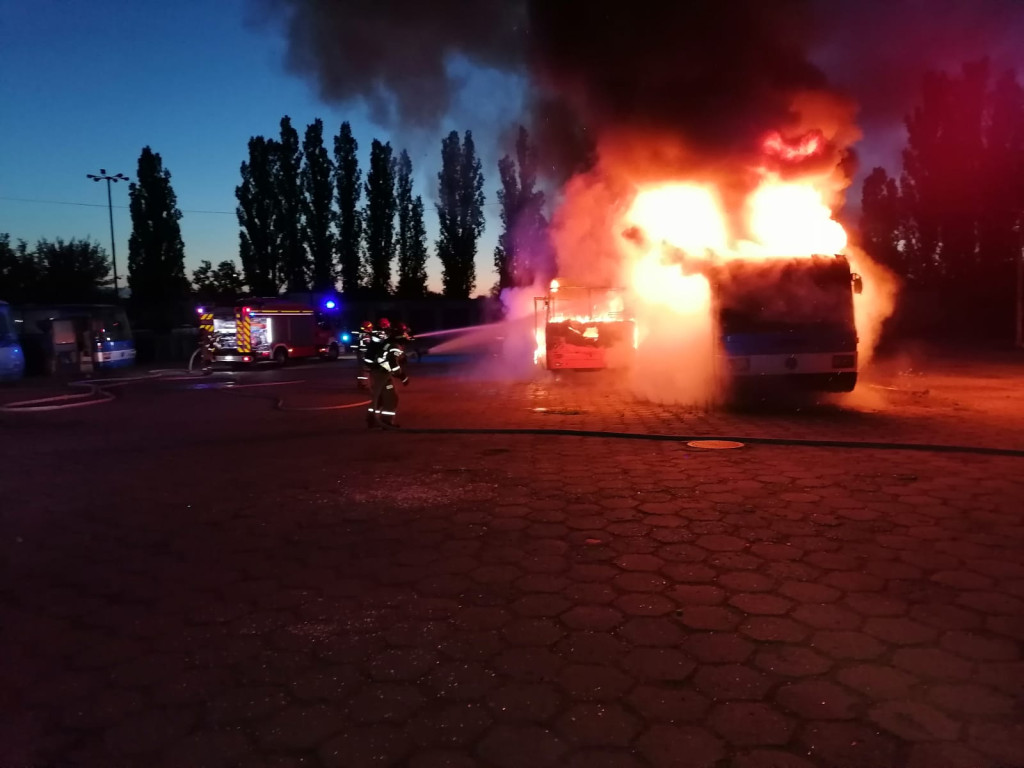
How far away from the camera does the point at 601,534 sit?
5129 mm

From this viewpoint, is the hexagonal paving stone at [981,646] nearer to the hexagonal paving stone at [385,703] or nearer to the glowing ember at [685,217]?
the hexagonal paving stone at [385,703]

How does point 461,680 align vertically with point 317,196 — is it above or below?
below

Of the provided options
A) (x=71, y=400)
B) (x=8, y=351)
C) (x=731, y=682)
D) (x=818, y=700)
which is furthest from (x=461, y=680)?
(x=8, y=351)

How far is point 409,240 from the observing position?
1773 inches

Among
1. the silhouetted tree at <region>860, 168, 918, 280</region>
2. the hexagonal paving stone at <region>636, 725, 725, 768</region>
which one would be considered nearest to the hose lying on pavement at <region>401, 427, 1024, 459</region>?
the hexagonal paving stone at <region>636, 725, 725, 768</region>

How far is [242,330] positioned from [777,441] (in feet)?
66.2

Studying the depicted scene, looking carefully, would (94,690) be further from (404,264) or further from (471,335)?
(404,264)

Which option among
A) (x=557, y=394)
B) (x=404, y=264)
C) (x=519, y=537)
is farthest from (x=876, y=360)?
(x=404, y=264)

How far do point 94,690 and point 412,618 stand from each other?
145cm

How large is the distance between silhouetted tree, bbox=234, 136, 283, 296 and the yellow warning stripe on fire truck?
62.7ft

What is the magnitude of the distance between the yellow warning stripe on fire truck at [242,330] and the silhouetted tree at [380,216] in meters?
20.1

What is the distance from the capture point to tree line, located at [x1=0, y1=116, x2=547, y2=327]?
40.9 m

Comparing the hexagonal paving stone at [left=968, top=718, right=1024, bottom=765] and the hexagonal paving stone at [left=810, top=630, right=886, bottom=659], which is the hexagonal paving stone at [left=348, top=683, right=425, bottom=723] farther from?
the hexagonal paving stone at [left=968, top=718, right=1024, bottom=765]

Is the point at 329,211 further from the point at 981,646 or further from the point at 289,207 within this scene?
the point at 981,646
